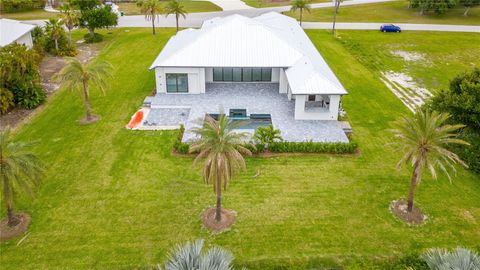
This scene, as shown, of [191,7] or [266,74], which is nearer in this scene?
[266,74]

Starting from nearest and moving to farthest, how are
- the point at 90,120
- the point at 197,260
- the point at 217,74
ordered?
1. the point at 197,260
2. the point at 90,120
3. the point at 217,74

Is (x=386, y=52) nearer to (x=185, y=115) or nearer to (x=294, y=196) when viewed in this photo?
(x=185, y=115)

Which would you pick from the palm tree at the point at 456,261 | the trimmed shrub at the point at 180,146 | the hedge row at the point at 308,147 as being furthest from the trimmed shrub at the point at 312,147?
the palm tree at the point at 456,261

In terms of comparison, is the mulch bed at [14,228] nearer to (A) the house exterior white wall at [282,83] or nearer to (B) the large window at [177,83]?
(B) the large window at [177,83]

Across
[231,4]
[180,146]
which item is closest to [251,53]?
[180,146]

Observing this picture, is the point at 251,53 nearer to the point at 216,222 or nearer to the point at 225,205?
the point at 225,205

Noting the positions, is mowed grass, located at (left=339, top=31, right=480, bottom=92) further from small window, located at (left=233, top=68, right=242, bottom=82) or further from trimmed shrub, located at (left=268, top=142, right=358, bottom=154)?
trimmed shrub, located at (left=268, top=142, right=358, bottom=154)

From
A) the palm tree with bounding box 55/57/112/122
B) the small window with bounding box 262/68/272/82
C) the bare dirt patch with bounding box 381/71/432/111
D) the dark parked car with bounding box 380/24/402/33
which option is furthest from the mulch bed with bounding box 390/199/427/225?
the dark parked car with bounding box 380/24/402/33
